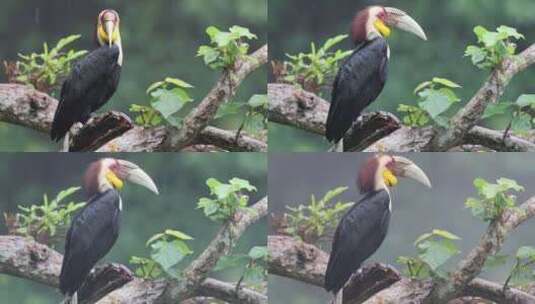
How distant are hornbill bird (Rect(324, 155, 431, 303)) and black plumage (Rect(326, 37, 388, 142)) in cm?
21

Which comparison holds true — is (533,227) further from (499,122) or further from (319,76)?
(319,76)

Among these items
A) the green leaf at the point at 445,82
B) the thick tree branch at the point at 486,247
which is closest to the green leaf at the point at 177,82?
the green leaf at the point at 445,82

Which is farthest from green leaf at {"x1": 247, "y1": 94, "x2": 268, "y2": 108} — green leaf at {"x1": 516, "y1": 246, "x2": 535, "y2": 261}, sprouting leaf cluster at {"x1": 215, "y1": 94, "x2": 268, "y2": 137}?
green leaf at {"x1": 516, "y1": 246, "x2": 535, "y2": 261}

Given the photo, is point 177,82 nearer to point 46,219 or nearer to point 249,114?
point 249,114

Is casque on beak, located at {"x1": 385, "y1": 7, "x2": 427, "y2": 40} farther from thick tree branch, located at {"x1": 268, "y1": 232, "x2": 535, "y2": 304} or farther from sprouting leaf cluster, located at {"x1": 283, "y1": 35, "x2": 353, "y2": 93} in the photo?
thick tree branch, located at {"x1": 268, "y1": 232, "x2": 535, "y2": 304}

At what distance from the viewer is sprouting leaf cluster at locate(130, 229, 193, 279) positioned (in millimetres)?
5152

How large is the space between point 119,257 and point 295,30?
120 centimetres

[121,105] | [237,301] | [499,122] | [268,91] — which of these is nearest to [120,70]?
[121,105]

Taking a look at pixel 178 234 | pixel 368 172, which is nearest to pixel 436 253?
pixel 368 172

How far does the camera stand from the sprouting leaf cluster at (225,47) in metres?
5.13

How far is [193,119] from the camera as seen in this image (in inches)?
204

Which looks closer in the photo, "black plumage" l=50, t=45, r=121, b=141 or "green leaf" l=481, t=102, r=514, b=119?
"black plumage" l=50, t=45, r=121, b=141

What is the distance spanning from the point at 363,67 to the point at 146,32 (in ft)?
3.02

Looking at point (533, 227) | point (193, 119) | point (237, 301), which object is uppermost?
point (193, 119)
